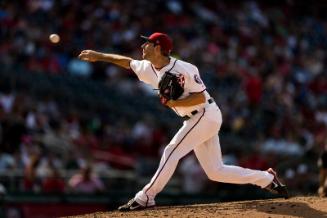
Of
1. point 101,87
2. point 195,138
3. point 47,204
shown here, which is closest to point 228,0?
point 101,87

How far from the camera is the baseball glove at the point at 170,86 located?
8.43m

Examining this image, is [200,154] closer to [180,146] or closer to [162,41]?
[180,146]

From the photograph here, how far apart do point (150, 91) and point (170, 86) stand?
851cm

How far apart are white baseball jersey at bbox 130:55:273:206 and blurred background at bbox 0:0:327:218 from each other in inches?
159

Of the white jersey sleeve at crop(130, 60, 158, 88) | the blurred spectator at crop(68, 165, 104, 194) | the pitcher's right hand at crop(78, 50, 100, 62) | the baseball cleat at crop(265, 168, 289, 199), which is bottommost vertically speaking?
the baseball cleat at crop(265, 168, 289, 199)

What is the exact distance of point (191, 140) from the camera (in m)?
8.65

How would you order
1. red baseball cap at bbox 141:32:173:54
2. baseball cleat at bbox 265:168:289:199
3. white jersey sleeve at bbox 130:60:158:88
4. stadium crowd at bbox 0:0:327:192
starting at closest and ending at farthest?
red baseball cap at bbox 141:32:173:54 < white jersey sleeve at bbox 130:60:158:88 < baseball cleat at bbox 265:168:289:199 < stadium crowd at bbox 0:0:327:192

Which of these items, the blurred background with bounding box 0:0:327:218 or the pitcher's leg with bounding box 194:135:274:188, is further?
the blurred background with bounding box 0:0:327:218

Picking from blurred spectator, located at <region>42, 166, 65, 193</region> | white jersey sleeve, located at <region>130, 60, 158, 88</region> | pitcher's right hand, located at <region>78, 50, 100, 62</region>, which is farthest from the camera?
blurred spectator, located at <region>42, 166, 65, 193</region>

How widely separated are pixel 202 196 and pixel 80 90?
340 cm

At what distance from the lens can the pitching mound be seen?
8.62 meters

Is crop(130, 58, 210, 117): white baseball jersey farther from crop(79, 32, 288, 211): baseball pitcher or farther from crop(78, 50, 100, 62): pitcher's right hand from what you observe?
crop(78, 50, 100, 62): pitcher's right hand

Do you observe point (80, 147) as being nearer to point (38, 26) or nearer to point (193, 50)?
point (38, 26)

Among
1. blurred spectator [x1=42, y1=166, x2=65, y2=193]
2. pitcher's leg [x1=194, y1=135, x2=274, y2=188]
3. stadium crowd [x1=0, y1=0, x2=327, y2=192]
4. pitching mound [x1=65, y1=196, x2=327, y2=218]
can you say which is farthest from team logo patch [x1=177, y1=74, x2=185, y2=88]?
blurred spectator [x1=42, y1=166, x2=65, y2=193]
